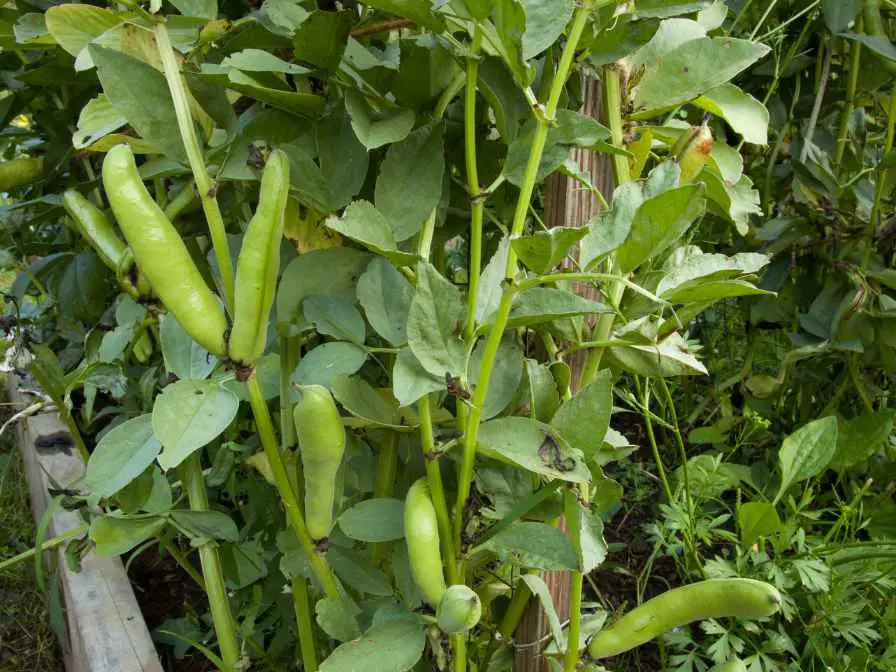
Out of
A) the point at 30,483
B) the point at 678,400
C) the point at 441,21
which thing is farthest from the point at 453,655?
the point at 30,483

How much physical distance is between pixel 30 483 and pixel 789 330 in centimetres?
184

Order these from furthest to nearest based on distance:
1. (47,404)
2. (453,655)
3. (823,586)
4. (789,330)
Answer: (789,330), (823,586), (47,404), (453,655)

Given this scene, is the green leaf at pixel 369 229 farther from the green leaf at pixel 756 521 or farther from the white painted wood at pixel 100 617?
the green leaf at pixel 756 521

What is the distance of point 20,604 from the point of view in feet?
5.49

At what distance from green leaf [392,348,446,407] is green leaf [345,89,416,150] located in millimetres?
151

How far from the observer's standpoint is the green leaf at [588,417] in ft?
1.83

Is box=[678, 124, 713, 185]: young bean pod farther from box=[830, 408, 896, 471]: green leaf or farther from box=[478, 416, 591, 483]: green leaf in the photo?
box=[830, 408, 896, 471]: green leaf

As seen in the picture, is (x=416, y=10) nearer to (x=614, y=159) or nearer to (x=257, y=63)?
(x=257, y=63)

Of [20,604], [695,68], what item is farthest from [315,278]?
[20,604]

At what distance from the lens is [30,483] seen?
6.49 ft

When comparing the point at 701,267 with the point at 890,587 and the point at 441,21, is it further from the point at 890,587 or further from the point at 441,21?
the point at 890,587

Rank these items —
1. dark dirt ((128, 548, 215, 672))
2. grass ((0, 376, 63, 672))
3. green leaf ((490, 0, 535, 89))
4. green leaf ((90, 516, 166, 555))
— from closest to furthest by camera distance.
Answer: green leaf ((490, 0, 535, 89)) → green leaf ((90, 516, 166, 555)) → dark dirt ((128, 548, 215, 672)) → grass ((0, 376, 63, 672))

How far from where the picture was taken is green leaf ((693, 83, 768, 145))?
2.27ft

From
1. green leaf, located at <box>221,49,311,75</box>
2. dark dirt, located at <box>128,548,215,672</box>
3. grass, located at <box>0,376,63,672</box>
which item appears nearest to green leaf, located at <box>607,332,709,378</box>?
green leaf, located at <box>221,49,311,75</box>
